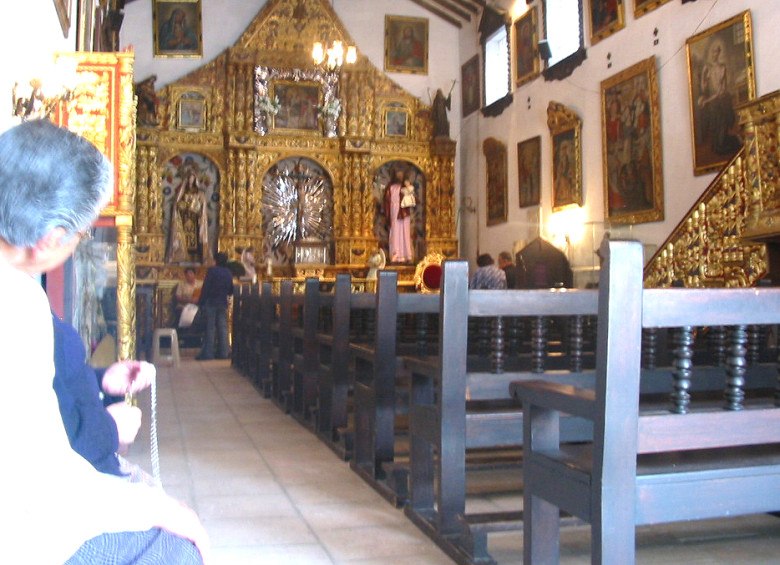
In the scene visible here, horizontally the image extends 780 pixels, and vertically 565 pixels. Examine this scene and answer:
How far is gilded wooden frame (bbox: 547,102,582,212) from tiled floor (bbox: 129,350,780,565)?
28.2 ft

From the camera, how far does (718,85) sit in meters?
9.91

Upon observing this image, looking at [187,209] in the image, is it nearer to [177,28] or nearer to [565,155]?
[177,28]

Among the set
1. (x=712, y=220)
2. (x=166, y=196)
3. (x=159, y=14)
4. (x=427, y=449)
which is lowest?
(x=427, y=449)

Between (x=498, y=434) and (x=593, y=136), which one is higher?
(x=593, y=136)

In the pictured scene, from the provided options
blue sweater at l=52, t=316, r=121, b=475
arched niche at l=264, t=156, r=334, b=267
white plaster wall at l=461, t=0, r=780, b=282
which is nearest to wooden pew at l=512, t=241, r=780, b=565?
blue sweater at l=52, t=316, r=121, b=475

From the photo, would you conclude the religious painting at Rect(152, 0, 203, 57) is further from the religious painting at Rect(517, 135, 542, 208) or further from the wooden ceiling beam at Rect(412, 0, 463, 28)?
the religious painting at Rect(517, 135, 542, 208)

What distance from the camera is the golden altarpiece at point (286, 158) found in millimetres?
15711

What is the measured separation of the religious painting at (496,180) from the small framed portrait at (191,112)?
5.72m

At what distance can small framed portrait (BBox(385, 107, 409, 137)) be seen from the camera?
16.9 m

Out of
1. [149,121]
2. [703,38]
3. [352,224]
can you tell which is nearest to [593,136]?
[703,38]

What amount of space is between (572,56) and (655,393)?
10.7 meters

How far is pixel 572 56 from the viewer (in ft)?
43.3

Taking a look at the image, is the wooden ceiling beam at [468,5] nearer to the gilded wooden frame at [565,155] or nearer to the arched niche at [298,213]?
the gilded wooden frame at [565,155]

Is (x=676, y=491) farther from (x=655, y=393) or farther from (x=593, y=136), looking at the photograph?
(x=593, y=136)
